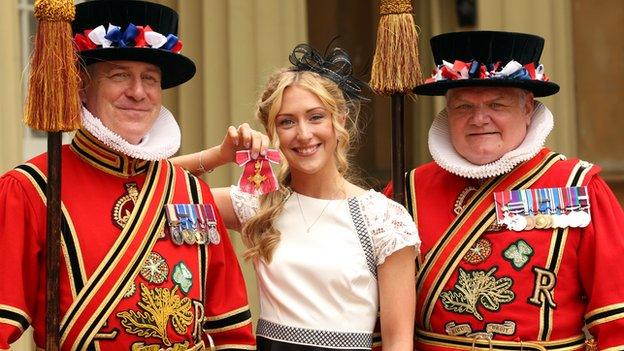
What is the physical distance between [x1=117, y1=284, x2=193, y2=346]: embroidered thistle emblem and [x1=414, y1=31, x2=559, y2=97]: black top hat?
1081mm

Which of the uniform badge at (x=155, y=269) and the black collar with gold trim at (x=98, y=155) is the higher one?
the black collar with gold trim at (x=98, y=155)

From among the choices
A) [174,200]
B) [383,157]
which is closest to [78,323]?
[174,200]

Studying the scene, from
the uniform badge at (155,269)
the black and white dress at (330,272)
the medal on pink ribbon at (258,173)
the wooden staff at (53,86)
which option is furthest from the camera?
the medal on pink ribbon at (258,173)

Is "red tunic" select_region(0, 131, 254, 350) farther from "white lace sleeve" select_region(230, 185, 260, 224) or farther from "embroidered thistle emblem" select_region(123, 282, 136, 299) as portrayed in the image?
"white lace sleeve" select_region(230, 185, 260, 224)

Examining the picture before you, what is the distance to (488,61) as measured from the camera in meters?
4.34

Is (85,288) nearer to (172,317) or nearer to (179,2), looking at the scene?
(172,317)

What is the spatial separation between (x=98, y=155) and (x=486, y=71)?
1.22 metres

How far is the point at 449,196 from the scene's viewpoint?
4.41m

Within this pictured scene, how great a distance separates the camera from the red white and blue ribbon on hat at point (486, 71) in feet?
14.1

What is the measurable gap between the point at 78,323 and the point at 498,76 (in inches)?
58.2

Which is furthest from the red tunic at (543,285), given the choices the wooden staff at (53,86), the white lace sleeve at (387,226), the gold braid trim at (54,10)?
the gold braid trim at (54,10)

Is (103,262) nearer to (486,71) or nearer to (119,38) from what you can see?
(119,38)

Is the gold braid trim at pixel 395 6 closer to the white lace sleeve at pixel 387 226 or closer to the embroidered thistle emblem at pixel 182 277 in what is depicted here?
the white lace sleeve at pixel 387 226

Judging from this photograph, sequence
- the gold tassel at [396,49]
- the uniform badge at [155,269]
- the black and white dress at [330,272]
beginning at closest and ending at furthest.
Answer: the uniform badge at [155,269]
the black and white dress at [330,272]
the gold tassel at [396,49]
